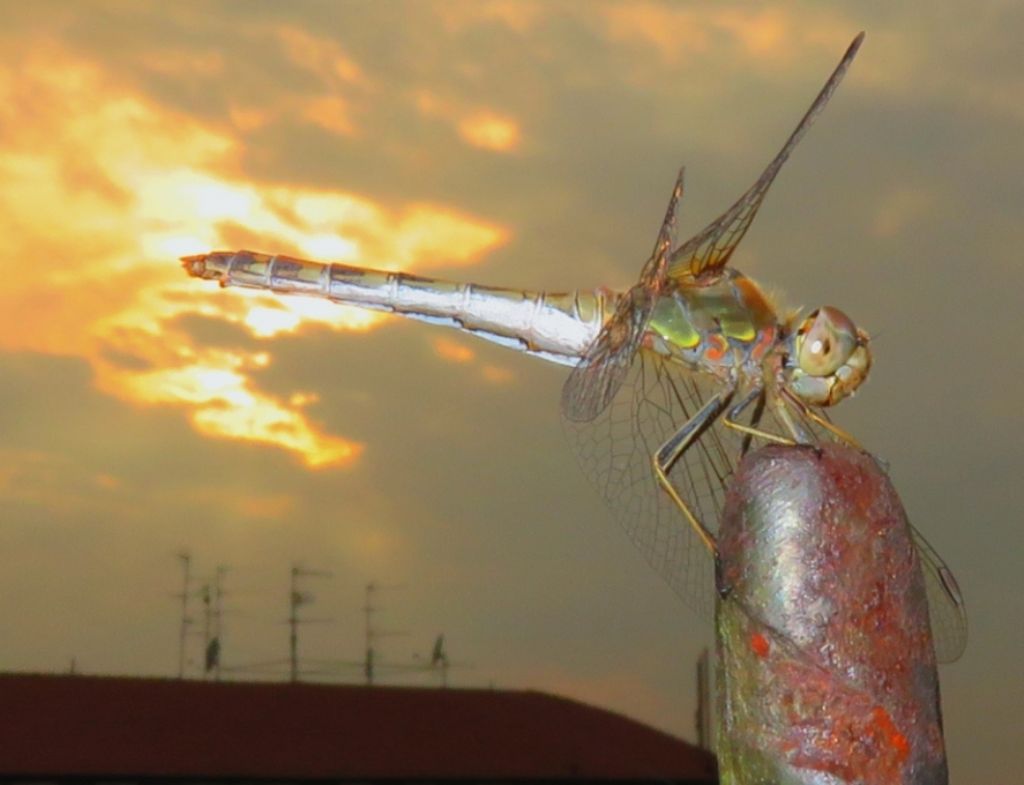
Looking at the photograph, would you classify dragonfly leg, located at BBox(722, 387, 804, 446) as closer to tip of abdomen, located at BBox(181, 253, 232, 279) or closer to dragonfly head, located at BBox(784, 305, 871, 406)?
dragonfly head, located at BBox(784, 305, 871, 406)

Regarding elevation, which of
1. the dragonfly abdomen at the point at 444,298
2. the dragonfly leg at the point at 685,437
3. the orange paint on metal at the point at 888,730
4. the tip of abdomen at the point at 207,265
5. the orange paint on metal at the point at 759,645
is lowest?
the orange paint on metal at the point at 888,730

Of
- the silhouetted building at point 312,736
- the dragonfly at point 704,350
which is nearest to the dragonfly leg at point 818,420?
the dragonfly at point 704,350

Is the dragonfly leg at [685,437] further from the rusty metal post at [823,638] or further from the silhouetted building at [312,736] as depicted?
the silhouetted building at [312,736]

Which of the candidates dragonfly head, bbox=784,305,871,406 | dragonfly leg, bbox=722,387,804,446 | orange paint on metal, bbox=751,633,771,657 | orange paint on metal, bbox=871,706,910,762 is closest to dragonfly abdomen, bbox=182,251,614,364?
dragonfly leg, bbox=722,387,804,446

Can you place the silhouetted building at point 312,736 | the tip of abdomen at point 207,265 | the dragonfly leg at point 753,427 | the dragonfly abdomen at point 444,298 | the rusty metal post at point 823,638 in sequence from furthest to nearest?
the silhouetted building at point 312,736
the tip of abdomen at point 207,265
the dragonfly abdomen at point 444,298
the dragonfly leg at point 753,427
the rusty metal post at point 823,638

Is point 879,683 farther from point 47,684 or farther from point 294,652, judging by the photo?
point 47,684
